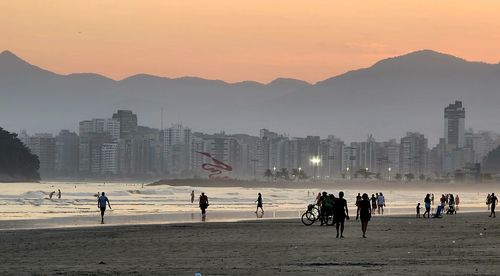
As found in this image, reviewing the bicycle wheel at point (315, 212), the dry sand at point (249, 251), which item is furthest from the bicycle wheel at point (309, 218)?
the dry sand at point (249, 251)

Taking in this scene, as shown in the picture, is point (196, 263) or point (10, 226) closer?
point (196, 263)

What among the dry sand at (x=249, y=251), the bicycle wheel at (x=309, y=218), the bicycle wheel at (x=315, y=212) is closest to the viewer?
the dry sand at (x=249, y=251)

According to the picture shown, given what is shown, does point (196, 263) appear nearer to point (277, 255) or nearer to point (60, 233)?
point (277, 255)

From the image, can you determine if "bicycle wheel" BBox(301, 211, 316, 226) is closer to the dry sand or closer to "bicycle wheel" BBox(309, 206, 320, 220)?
"bicycle wheel" BBox(309, 206, 320, 220)

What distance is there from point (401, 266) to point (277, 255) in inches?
196

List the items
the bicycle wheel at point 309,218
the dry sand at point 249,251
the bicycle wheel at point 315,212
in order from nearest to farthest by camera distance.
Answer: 1. the dry sand at point 249,251
2. the bicycle wheel at point 309,218
3. the bicycle wheel at point 315,212

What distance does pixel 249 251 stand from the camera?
3145 centimetres

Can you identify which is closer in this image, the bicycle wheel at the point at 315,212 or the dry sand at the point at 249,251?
the dry sand at the point at 249,251

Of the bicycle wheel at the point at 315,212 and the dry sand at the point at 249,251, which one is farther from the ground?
the bicycle wheel at the point at 315,212

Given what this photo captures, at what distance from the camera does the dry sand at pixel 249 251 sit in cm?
2488

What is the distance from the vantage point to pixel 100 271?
2405 centimetres

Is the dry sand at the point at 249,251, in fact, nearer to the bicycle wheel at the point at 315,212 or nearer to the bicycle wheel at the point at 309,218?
the bicycle wheel at the point at 309,218

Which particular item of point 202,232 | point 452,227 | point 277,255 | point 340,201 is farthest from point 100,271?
point 452,227

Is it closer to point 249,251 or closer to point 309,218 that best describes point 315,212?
point 309,218
